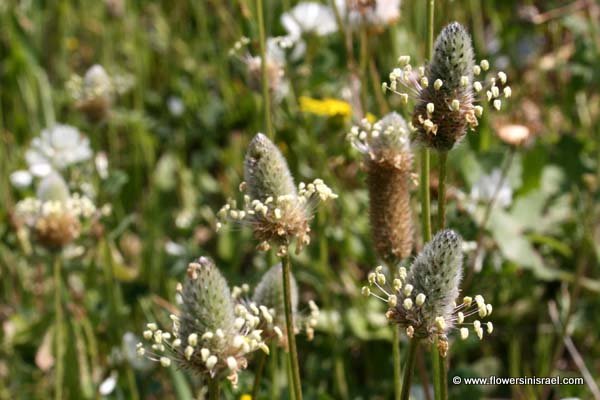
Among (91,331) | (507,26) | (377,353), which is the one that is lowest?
(377,353)

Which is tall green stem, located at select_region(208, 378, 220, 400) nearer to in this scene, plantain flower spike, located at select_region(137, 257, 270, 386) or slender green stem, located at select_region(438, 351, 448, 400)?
plantain flower spike, located at select_region(137, 257, 270, 386)

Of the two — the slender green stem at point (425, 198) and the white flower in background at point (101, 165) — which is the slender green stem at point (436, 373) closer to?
the slender green stem at point (425, 198)

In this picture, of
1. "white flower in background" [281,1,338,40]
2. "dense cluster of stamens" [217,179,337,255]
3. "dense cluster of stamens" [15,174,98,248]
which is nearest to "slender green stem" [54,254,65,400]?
"dense cluster of stamens" [15,174,98,248]

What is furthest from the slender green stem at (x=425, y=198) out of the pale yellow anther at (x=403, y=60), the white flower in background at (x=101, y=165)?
the white flower in background at (x=101, y=165)

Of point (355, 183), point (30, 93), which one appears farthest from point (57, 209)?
point (30, 93)

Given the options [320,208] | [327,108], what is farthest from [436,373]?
[327,108]

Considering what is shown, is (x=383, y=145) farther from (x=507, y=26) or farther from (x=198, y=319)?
(x=507, y=26)
